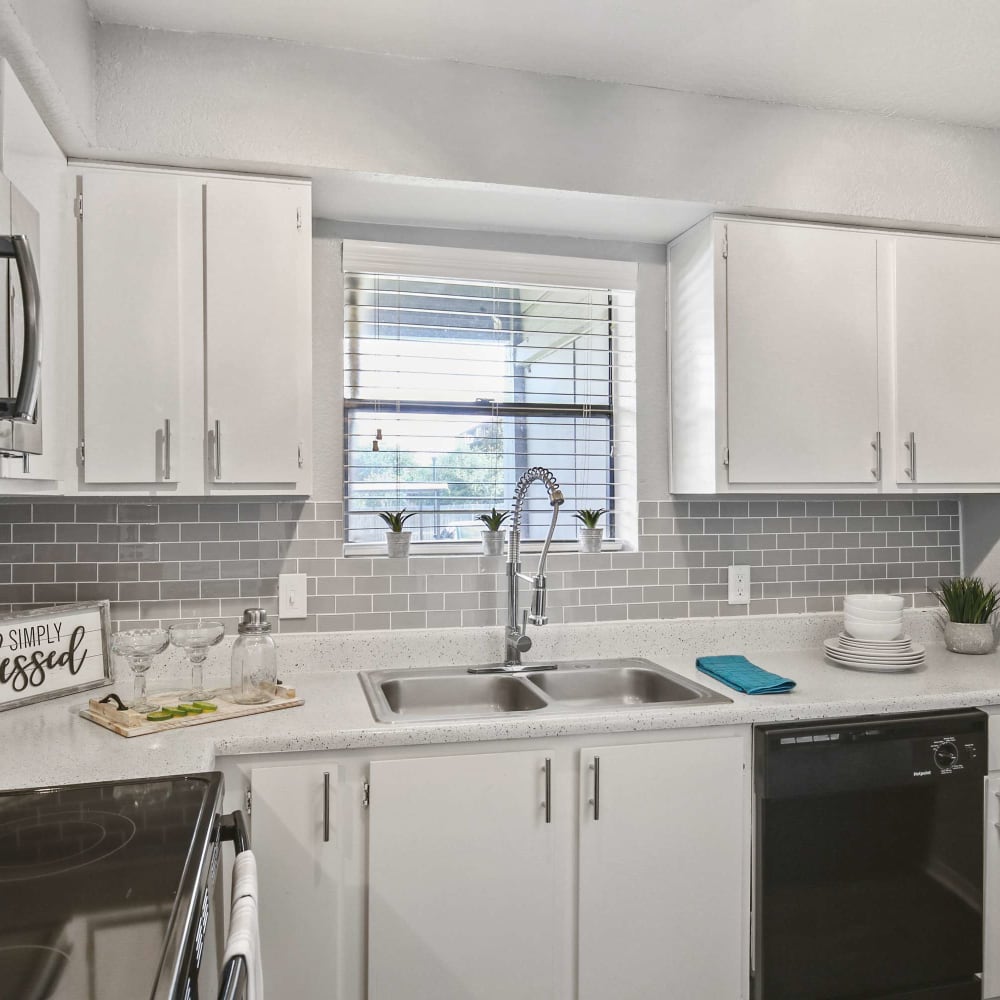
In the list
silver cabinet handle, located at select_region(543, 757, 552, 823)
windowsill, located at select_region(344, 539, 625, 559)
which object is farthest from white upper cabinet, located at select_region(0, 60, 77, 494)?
silver cabinet handle, located at select_region(543, 757, 552, 823)

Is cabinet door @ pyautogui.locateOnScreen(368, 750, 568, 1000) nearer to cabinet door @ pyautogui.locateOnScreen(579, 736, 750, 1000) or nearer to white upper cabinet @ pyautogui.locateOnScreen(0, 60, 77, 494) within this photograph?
cabinet door @ pyautogui.locateOnScreen(579, 736, 750, 1000)

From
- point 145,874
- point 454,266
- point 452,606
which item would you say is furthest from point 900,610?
point 145,874

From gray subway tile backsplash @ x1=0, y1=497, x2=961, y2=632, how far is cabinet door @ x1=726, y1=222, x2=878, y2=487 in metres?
0.32

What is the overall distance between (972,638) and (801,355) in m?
1.13

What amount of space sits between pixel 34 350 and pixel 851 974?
2292 millimetres

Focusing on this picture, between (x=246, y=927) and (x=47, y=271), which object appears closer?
(x=246, y=927)

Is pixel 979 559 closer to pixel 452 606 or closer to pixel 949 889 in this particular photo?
pixel 949 889

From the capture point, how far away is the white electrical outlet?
271cm

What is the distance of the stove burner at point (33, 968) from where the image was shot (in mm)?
780

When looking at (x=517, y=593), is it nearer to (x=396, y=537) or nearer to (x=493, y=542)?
(x=493, y=542)

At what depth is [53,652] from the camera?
2006 millimetres

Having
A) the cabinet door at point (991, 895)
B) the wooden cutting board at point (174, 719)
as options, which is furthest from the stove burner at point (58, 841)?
the cabinet door at point (991, 895)

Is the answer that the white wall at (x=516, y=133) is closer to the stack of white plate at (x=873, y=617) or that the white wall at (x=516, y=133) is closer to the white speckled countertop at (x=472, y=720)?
the stack of white plate at (x=873, y=617)

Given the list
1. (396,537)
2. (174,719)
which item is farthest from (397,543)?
(174,719)
